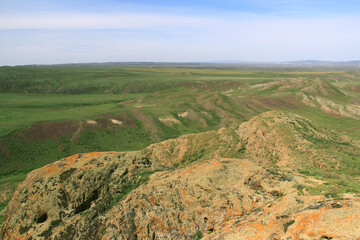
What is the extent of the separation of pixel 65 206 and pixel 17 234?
3489 millimetres

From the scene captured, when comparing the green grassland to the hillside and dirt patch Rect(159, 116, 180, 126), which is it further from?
the hillside

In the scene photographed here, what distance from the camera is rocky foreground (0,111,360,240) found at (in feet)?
37.3

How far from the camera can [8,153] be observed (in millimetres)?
41594

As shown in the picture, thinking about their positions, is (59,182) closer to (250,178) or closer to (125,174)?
(125,174)

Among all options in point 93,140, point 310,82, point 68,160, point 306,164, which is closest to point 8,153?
point 93,140

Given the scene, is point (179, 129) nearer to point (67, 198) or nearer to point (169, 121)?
point (169, 121)

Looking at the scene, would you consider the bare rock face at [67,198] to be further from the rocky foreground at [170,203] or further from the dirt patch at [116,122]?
the dirt patch at [116,122]

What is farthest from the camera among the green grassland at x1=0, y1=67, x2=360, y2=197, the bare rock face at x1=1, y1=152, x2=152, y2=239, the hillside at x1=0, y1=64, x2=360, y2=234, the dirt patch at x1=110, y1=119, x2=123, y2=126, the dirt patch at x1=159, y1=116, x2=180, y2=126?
the dirt patch at x1=159, y1=116, x2=180, y2=126

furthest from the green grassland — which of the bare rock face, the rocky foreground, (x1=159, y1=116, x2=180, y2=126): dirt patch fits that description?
the rocky foreground

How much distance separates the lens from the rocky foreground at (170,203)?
448 inches

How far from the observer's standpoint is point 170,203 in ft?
50.8

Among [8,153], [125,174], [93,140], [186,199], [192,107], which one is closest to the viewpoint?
[186,199]

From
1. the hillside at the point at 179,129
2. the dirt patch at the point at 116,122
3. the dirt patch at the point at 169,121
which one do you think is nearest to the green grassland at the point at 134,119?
the dirt patch at the point at 169,121

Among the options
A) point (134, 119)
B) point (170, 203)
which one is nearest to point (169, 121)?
point (134, 119)
